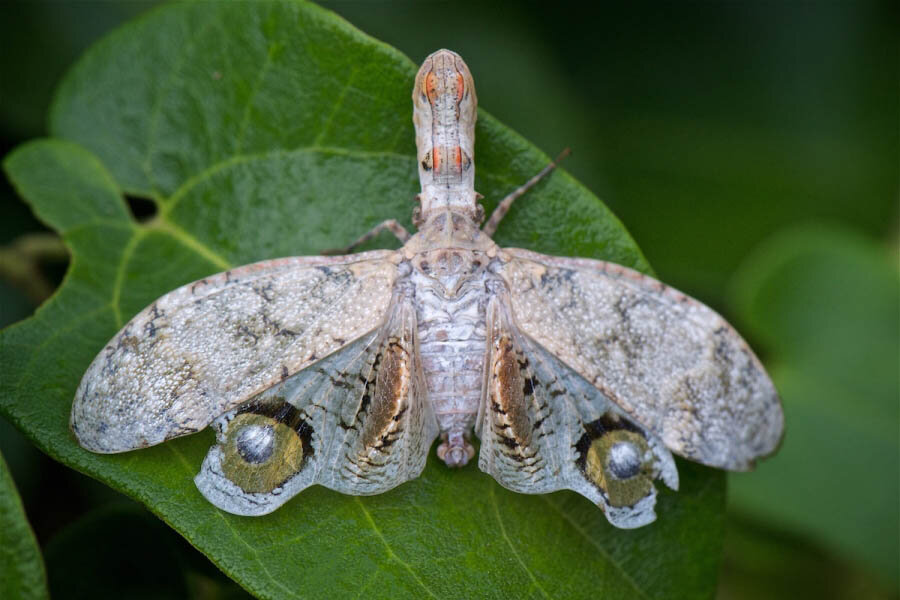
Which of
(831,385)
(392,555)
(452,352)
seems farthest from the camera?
(831,385)

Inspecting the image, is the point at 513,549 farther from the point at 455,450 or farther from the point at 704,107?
the point at 704,107

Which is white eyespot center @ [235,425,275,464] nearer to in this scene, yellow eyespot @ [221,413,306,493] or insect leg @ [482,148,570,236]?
yellow eyespot @ [221,413,306,493]

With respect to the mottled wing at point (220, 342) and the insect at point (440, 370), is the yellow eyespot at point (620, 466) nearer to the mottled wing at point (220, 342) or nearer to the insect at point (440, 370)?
the insect at point (440, 370)

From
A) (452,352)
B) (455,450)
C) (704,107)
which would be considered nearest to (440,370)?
(452,352)

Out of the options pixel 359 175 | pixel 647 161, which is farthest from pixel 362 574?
pixel 647 161

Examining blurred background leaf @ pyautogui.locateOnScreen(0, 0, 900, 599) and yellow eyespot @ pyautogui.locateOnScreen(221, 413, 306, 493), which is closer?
yellow eyespot @ pyautogui.locateOnScreen(221, 413, 306, 493)

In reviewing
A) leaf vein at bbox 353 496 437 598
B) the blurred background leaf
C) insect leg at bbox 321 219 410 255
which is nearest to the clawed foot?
leaf vein at bbox 353 496 437 598
